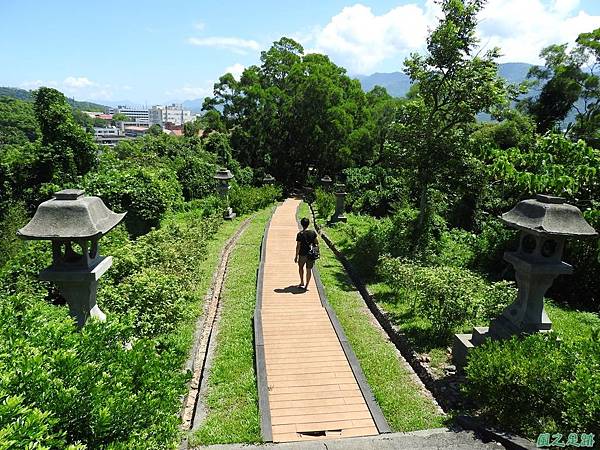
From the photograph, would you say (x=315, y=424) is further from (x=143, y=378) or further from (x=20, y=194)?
(x=20, y=194)

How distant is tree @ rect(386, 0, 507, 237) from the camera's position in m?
11.5

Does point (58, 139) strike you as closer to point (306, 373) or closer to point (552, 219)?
point (306, 373)

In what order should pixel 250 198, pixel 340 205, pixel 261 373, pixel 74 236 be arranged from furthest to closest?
1. pixel 250 198
2. pixel 340 205
3. pixel 261 373
4. pixel 74 236

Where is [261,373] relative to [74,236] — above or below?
below

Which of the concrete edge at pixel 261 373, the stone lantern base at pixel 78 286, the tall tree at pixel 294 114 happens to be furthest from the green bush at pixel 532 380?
the tall tree at pixel 294 114

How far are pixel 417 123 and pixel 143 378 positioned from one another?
34.8 ft

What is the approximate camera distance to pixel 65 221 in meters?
5.57

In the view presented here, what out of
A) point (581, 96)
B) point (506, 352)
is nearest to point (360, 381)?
point (506, 352)

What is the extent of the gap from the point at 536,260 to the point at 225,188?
14998mm

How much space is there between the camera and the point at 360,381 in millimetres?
6449

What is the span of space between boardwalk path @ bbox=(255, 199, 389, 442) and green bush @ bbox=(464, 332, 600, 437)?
1414 millimetres

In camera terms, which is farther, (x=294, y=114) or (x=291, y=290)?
(x=294, y=114)

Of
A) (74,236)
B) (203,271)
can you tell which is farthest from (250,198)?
(74,236)

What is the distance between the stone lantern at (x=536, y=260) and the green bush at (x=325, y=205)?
44.8ft
